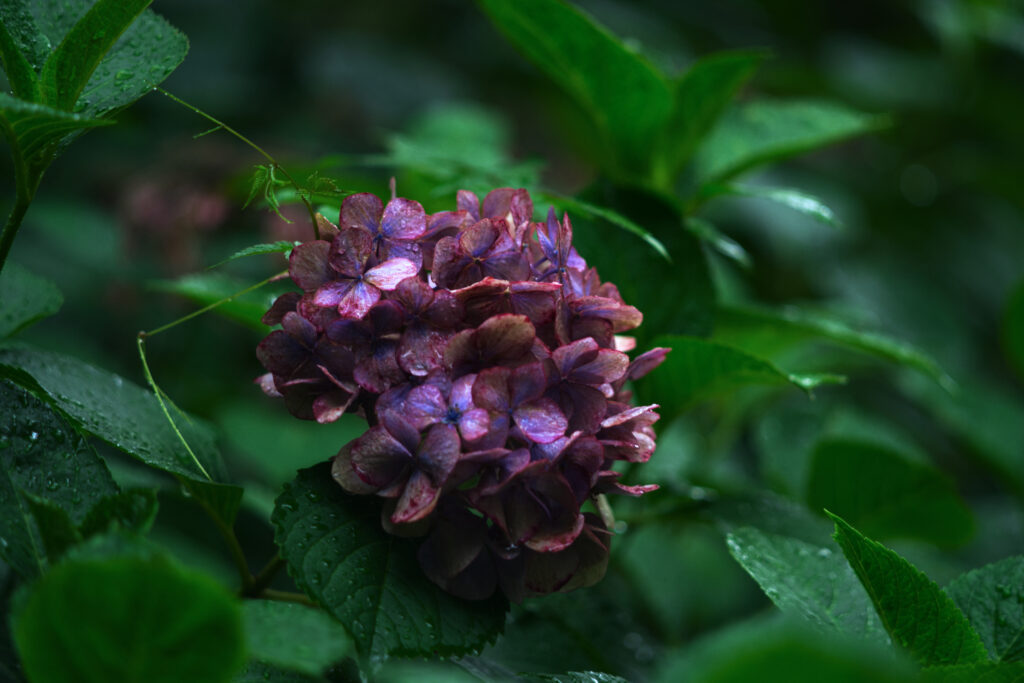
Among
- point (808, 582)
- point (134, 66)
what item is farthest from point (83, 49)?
point (808, 582)

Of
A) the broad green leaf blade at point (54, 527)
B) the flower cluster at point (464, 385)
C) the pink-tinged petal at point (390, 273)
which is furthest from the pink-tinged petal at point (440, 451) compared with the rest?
the broad green leaf blade at point (54, 527)

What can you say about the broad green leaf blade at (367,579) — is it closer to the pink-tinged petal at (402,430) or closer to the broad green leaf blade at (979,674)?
the pink-tinged petal at (402,430)

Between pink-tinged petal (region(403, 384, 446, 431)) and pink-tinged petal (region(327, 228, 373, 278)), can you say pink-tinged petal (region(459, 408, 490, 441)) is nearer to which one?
pink-tinged petal (region(403, 384, 446, 431))

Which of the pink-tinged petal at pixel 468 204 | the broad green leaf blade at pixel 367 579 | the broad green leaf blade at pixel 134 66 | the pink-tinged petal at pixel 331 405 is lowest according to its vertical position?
the broad green leaf blade at pixel 367 579

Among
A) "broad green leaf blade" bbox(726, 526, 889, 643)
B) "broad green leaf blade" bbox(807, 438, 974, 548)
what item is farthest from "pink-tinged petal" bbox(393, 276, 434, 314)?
"broad green leaf blade" bbox(807, 438, 974, 548)

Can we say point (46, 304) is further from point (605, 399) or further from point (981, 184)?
point (981, 184)

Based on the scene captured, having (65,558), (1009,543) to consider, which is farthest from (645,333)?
(1009,543)

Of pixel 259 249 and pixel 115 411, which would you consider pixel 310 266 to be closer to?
pixel 259 249
